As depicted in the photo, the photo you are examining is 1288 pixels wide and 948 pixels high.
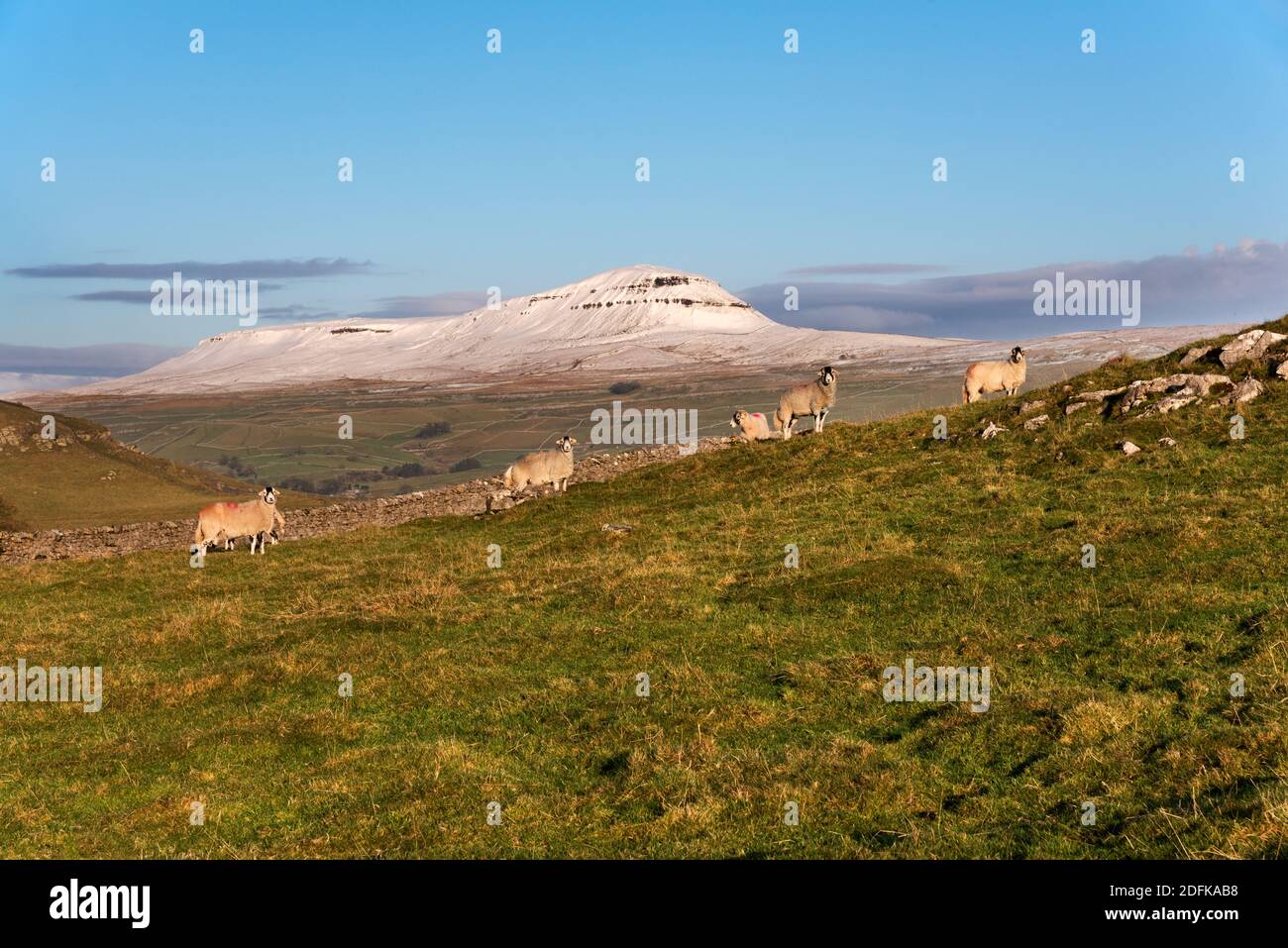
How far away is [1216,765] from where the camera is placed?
35.2ft

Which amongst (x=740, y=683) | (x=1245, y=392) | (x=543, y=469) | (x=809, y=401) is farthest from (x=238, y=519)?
(x=1245, y=392)

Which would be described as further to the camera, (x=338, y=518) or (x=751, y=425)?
(x=338, y=518)

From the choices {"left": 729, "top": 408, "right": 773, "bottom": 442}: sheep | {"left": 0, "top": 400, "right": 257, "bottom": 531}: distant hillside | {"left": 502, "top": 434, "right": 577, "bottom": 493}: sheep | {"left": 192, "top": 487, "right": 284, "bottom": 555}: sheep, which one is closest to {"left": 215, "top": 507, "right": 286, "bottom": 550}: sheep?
{"left": 192, "top": 487, "right": 284, "bottom": 555}: sheep

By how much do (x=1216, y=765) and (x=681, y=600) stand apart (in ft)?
35.8

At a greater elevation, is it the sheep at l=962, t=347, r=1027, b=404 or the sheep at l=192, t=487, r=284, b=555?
the sheep at l=962, t=347, r=1027, b=404

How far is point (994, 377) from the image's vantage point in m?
37.9

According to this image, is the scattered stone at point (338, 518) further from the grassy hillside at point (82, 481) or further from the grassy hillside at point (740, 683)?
the grassy hillside at point (740, 683)

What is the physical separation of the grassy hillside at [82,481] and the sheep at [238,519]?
14.0 meters

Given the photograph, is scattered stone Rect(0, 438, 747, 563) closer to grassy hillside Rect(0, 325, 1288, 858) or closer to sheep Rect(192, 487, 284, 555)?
sheep Rect(192, 487, 284, 555)

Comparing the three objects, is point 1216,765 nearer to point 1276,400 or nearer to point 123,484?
point 1276,400

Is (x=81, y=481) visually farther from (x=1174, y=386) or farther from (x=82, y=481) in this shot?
(x=1174, y=386)

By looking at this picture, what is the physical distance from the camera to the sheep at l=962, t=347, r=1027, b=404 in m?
37.6

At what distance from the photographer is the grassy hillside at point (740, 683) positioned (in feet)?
35.8

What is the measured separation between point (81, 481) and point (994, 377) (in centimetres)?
4128
